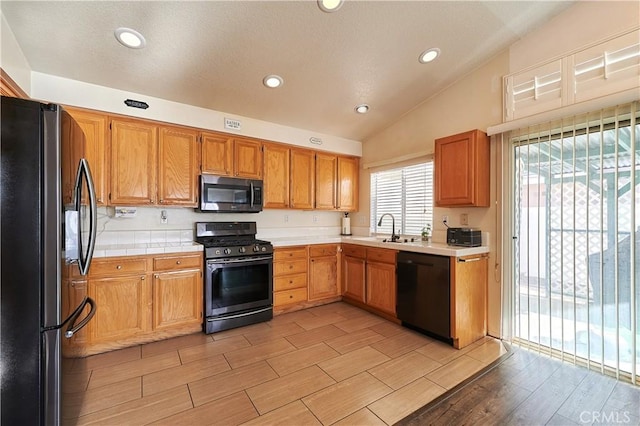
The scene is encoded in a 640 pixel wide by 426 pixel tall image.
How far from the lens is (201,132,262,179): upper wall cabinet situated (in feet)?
Answer: 11.1

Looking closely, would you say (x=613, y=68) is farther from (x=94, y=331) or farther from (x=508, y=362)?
(x=94, y=331)

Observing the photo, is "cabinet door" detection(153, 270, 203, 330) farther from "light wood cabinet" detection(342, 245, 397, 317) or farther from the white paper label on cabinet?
"light wood cabinet" detection(342, 245, 397, 317)

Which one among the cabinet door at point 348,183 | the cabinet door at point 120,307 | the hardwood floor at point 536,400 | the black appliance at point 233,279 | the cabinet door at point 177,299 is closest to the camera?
the hardwood floor at point 536,400

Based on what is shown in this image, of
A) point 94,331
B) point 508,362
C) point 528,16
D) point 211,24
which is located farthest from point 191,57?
point 508,362

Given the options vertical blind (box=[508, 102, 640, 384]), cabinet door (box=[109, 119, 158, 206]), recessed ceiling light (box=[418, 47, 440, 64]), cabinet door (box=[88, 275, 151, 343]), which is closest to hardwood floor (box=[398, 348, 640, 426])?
vertical blind (box=[508, 102, 640, 384])

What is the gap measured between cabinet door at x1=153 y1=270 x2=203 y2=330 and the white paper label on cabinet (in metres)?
1.76

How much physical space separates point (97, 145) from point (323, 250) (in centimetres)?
281

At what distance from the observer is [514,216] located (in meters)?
2.83

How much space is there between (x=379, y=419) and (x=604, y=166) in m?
2.58

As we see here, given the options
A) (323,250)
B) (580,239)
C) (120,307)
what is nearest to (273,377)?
(120,307)

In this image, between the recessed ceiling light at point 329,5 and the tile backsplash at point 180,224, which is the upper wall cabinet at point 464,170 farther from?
the tile backsplash at point 180,224

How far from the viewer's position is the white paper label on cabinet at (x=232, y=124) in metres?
3.47

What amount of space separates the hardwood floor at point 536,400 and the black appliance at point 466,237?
1.13 metres

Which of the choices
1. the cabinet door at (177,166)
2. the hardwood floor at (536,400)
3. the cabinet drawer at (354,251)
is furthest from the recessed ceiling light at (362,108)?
the hardwood floor at (536,400)
